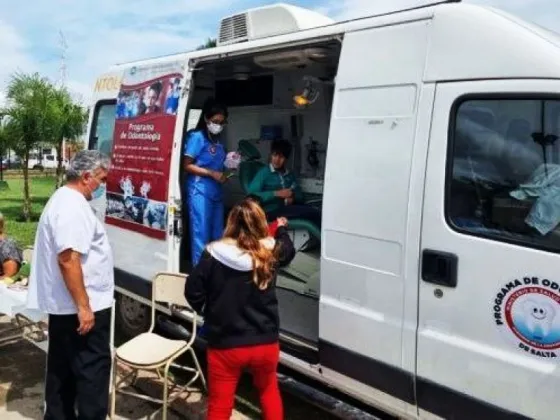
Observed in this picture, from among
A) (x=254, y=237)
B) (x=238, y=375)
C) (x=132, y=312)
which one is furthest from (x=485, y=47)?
(x=132, y=312)

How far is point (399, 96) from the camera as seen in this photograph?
3109 millimetres

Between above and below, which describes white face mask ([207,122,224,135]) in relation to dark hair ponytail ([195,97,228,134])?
below

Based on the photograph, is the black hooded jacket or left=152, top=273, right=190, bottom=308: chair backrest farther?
left=152, top=273, right=190, bottom=308: chair backrest

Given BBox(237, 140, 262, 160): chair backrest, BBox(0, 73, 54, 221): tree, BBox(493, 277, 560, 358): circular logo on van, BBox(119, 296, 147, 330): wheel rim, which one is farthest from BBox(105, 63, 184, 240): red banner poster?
BBox(0, 73, 54, 221): tree

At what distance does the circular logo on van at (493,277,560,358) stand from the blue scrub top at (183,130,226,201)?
9.55ft

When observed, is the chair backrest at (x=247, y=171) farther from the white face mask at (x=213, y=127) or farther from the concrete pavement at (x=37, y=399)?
the concrete pavement at (x=37, y=399)

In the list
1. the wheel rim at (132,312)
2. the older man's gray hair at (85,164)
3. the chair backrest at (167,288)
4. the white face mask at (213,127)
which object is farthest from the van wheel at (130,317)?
the older man's gray hair at (85,164)

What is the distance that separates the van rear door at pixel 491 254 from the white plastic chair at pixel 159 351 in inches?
63.4

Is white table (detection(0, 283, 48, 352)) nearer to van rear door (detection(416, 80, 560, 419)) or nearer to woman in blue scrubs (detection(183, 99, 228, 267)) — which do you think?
woman in blue scrubs (detection(183, 99, 228, 267))

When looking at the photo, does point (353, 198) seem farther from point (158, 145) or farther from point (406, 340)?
point (158, 145)

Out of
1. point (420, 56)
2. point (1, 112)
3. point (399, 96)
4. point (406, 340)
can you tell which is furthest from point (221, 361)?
point (1, 112)

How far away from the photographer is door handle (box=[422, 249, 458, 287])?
287cm

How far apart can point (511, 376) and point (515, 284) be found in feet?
1.34

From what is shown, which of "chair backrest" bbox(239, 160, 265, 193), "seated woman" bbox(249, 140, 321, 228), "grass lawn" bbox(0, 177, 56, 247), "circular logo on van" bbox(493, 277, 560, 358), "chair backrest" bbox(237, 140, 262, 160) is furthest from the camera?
"grass lawn" bbox(0, 177, 56, 247)
